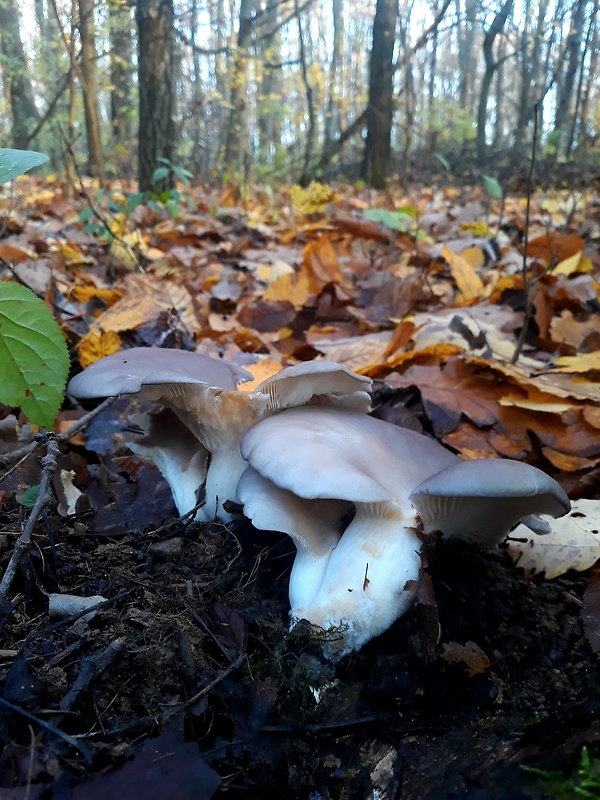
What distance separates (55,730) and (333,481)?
2.39ft

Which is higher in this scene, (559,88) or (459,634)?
(559,88)

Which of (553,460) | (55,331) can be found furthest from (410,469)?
(55,331)

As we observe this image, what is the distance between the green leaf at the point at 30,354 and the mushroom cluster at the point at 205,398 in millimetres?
70

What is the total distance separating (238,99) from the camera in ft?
41.8

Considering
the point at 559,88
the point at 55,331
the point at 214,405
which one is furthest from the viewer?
the point at 559,88

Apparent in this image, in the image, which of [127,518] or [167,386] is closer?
[167,386]

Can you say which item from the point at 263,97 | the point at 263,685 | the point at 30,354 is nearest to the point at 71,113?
the point at 30,354

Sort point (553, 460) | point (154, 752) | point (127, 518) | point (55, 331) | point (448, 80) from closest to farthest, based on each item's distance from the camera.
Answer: point (154, 752) → point (55, 331) → point (127, 518) → point (553, 460) → point (448, 80)

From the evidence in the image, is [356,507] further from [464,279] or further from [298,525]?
[464,279]

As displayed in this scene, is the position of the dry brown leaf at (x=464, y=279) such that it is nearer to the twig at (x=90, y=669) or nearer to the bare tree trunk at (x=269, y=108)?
the twig at (x=90, y=669)

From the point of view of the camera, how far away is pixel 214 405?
183 centimetres

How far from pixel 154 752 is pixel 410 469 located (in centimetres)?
89

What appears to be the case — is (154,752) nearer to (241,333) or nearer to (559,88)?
(241,333)

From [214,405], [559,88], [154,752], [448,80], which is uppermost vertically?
[448,80]
